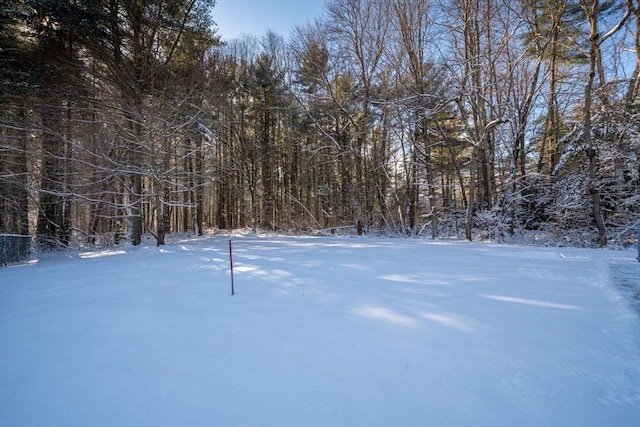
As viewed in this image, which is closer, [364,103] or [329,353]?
[329,353]

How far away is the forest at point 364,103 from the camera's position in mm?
8727

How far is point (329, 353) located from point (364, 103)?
41.1 ft

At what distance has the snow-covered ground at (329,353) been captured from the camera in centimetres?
153

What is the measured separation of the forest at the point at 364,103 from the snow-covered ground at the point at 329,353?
6511 millimetres

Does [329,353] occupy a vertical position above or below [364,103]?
below

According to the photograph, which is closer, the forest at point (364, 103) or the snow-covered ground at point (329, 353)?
the snow-covered ground at point (329, 353)

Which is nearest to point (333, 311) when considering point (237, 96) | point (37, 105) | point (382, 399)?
point (382, 399)

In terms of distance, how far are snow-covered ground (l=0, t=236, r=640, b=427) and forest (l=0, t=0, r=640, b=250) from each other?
6.51 metres

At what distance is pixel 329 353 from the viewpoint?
2.12 meters

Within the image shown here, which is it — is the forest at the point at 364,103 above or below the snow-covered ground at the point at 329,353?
above

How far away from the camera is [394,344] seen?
2227mm

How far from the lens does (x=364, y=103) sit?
1295 centimetres

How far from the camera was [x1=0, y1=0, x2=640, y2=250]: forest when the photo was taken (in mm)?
8727

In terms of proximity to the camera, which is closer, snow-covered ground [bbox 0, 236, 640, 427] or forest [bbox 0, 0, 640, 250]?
snow-covered ground [bbox 0, 236, 640, 427]
